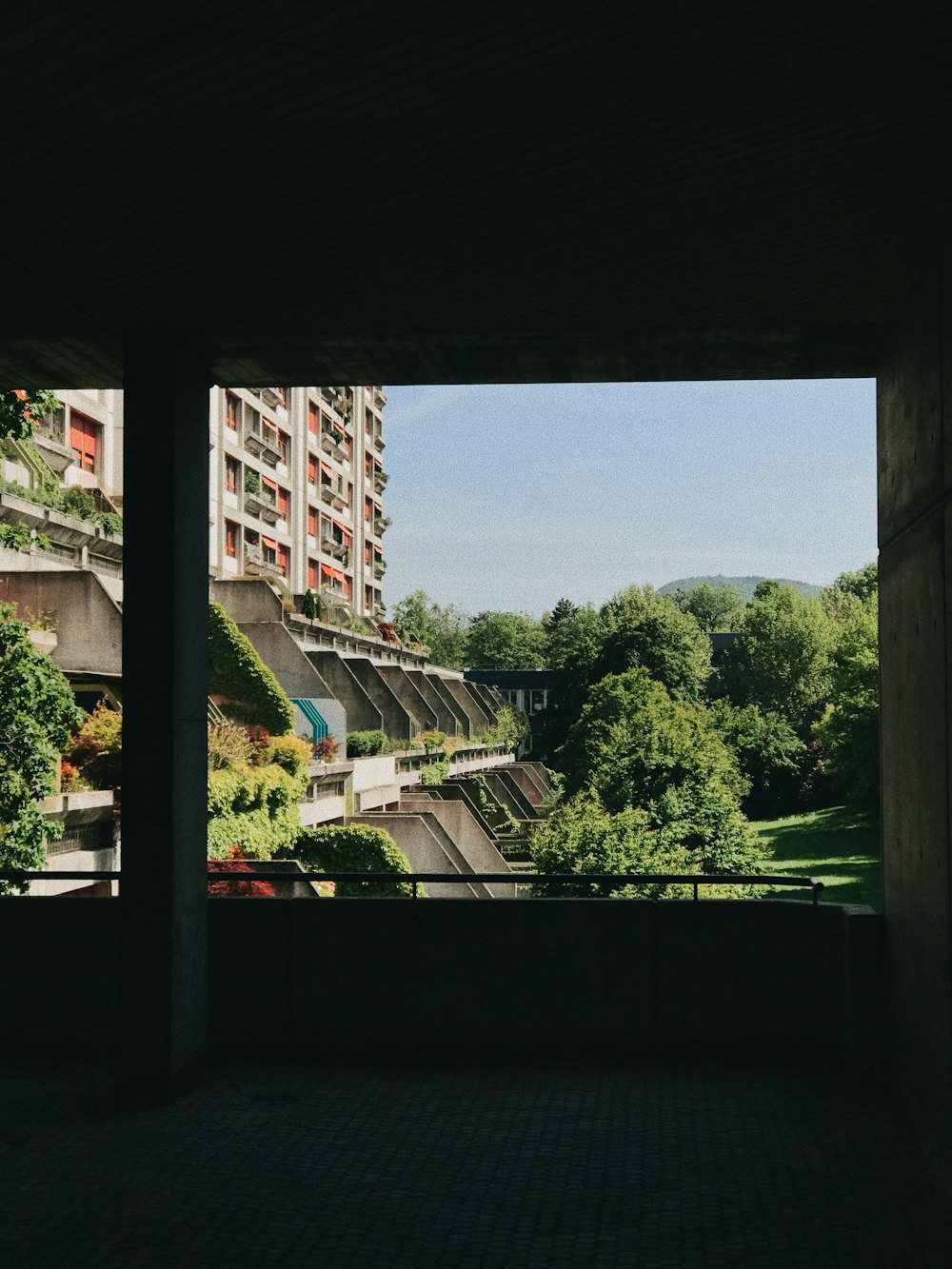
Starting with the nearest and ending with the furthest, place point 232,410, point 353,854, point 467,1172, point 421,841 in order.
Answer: point 467,1172 < point 353,854 < point 421,841 < point 232,410

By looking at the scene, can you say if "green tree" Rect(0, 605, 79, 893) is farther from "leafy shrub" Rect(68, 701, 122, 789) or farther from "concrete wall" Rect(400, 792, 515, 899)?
"concrete wall" Rect(400, 792, 515, 899)

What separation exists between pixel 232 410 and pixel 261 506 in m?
4.17

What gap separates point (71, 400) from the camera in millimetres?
32938

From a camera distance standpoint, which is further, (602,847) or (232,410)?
(232,410)

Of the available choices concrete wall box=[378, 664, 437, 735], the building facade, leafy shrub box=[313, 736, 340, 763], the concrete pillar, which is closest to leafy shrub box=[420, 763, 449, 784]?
concrete wall box=[378, 664, 437, 735]

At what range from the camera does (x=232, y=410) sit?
48062mm

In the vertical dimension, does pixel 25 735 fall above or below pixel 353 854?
above

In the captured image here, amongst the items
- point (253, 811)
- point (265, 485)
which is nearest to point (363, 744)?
point (253, 811)

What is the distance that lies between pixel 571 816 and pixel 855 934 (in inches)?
1002

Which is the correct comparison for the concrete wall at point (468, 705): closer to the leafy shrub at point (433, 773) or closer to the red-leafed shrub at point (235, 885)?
the leafy shrub at point (433, 773)

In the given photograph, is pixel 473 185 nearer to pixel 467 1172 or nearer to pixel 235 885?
pixel 467 1172

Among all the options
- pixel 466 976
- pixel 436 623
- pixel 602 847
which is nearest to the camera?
pixel 466 976

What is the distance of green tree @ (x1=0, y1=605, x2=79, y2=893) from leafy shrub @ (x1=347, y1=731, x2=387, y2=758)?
21.8 metres

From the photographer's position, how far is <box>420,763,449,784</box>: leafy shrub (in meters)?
44.4
